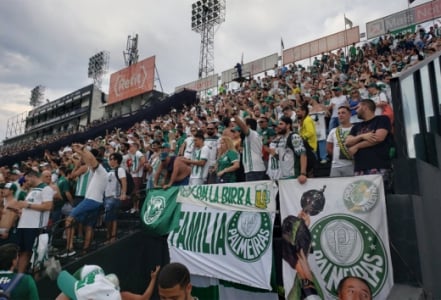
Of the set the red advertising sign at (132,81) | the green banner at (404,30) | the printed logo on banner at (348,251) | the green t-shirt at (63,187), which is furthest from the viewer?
the red advertising sign at (132,81)

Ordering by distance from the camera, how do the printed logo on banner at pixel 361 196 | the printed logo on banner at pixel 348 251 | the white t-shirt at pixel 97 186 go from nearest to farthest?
1. the printed logo on banner at pixel 348 251
2. the printed logo on banner at pixel 361 196
3. the white t-shirt at pixel 97 186

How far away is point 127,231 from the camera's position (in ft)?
22.3

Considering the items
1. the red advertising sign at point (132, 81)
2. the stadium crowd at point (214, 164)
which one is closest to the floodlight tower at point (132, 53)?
the red advertising sign at point (132, 81)

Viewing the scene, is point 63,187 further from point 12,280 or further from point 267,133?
point 12,280

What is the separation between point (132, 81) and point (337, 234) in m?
32.1

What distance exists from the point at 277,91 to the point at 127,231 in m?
8.44

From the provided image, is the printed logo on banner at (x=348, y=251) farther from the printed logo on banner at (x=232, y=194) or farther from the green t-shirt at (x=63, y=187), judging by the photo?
the green t-shirt at (x=63, y=187)

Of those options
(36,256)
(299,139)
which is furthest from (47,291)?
(299,139)

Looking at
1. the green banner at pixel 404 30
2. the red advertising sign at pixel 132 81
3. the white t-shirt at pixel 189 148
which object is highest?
the red advertising sign at pixel 132 81

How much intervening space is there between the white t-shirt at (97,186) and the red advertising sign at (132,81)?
26141mm

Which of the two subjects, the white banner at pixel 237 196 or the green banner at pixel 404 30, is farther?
the green banner at pixel 404 30

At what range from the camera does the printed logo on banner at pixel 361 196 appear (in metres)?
3.90

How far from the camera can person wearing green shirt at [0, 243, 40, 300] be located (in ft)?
10.1

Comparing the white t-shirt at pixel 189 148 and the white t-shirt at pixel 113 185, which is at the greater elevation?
the white t-shirt at pixel 189 148
